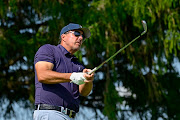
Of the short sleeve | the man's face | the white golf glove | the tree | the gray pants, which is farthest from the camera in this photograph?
the tree

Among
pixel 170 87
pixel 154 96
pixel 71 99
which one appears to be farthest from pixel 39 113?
pixel 170 87

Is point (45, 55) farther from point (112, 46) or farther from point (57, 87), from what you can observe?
point (112, 46)

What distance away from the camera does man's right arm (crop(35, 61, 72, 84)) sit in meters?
3.29

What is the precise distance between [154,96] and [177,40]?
86.4 inches

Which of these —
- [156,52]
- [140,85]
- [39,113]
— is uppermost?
[156,52]

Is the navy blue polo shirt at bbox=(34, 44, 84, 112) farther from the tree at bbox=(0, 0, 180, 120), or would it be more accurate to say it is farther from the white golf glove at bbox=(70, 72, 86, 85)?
the tree at bbox=(0, 0, 180, 120)

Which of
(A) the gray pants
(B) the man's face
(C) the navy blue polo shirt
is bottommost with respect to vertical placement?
(A) the gray pants

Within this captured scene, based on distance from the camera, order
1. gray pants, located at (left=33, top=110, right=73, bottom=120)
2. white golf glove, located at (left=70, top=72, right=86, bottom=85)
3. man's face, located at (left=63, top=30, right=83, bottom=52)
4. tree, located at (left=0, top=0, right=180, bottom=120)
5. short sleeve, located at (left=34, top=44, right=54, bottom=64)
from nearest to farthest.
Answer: white golf glove, located at (left=70, top=72, right=86, bottom=85)
gray pants, located at (left=33, top=110, right=73, bottom=120)
short sleeve, located at (left=34, top=44, right=54, bottom=64)
man's face, located at (left=63, top=30, right=83, bottom=52)
tree, located at (left=0, top=0, right=180, bottom=120)

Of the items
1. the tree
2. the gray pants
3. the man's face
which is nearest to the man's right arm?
the gray pants

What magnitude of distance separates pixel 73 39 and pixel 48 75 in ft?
2.31

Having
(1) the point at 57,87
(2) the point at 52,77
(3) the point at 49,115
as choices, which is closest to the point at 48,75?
(2) the point at 52,77

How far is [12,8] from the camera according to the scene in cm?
874

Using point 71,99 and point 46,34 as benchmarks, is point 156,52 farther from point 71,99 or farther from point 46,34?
point 71,99

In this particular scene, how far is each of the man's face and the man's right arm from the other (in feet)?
1.64
